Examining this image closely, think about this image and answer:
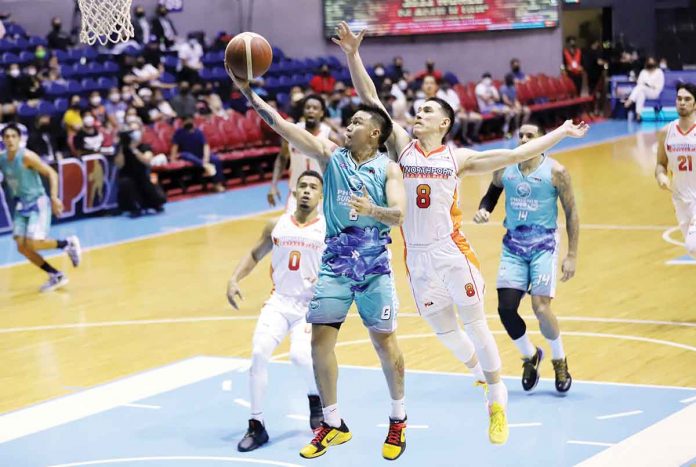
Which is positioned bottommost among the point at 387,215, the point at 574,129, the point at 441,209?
the point at 441,209

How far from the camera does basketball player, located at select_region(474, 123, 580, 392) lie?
29.6 ft

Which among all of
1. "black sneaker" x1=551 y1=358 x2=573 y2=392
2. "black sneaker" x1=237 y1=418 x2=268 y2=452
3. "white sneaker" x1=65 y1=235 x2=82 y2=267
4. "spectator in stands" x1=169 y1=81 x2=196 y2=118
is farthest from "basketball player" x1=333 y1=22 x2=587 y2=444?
"spectator in stands" x1=169 y1=81 x2=196 y2=118

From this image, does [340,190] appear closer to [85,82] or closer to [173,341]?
[173,341]

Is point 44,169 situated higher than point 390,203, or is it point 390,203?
point 390,203

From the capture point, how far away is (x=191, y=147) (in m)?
20.3

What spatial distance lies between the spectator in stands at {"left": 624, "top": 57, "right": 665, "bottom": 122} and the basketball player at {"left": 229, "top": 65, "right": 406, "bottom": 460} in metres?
22.9

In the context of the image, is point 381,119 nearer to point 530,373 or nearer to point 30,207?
point 530,373

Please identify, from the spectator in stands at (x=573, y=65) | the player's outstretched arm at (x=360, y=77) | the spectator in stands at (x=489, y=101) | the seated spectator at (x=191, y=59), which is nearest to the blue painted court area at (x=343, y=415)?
the player's outstretched arm at (x=360, y=77)

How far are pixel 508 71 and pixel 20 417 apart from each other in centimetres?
2356

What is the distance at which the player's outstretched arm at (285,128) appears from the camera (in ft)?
22.7

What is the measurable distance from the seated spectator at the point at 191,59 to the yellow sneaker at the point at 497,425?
711 inches

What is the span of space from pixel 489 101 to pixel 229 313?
660 inches

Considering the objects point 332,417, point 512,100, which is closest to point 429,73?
point 512,100

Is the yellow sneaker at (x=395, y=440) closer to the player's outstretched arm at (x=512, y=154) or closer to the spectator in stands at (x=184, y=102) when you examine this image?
the player's outstretched arm at (x=512, y=154)
